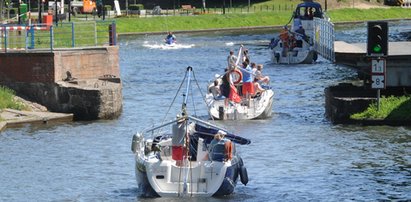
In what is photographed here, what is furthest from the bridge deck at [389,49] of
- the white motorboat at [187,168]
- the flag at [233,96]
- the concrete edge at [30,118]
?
the white motorboat at [187,168]

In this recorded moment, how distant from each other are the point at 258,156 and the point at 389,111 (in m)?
6.87

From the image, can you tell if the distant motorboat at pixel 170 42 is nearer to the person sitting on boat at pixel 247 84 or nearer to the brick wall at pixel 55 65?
the brick wall at pixel 55 65

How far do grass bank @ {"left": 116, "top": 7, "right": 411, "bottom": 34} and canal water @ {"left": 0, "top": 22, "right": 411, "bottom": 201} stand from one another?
57286 millimetres

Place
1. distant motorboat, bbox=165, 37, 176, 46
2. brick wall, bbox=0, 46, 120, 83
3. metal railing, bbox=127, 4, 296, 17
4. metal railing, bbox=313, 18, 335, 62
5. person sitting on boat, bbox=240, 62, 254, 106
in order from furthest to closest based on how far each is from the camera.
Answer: metal railing, bbox=127, 4, 296, 17 → distant motorboat, bbox=165, 37, 176, 46 → metal railing, bbox=313, 18, 335, 62 → brick wall, bbox=0, 46, 120, 83 → person sitting on boat, bbox=240, 62, 254, 106

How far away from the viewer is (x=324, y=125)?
45.6 metres

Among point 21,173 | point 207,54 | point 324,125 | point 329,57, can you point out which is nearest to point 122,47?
point 207,54

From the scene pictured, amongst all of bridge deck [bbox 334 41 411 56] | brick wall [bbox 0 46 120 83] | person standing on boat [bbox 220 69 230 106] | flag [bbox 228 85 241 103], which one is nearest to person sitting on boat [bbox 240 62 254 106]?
flag [bbox 228 85 241 103]

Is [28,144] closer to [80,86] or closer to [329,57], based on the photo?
[80,86]

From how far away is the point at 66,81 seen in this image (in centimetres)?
4866

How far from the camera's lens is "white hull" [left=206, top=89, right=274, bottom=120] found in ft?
152

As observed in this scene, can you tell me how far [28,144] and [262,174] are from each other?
949 cm

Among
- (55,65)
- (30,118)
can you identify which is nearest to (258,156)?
(30,118)

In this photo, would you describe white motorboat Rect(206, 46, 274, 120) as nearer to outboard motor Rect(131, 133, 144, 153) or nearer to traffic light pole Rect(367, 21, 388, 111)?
traffic light pole Rect(367, 21, 388, 111)

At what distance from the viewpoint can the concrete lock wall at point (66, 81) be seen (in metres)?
47.2
